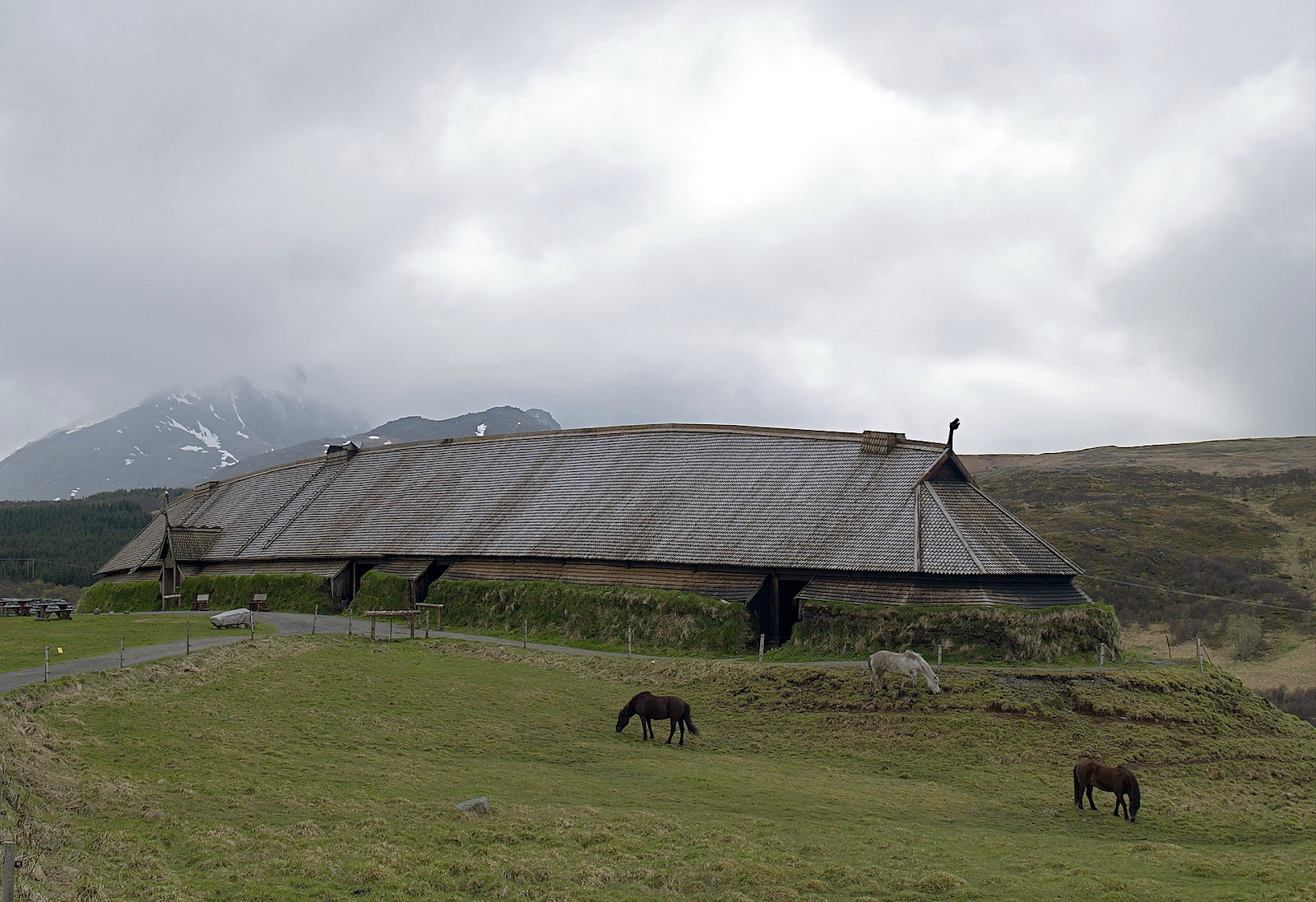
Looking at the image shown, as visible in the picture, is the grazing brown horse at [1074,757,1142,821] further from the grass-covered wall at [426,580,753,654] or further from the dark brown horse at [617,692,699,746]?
the grass-covered wall at [426,580,753,654]

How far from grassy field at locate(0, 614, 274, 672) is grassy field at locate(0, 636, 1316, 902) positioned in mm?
3931

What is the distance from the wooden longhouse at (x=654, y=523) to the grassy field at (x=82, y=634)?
34.9ft

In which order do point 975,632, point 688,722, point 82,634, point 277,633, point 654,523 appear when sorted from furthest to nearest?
point 654,523, point 277,633, point 975,632, point 82,634, point 688,722

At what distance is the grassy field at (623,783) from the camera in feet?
44.7

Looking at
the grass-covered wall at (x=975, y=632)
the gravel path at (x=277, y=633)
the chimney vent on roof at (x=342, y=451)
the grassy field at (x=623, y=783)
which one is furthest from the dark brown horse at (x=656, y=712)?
the chimney vent on roof at (x=342, y=451)

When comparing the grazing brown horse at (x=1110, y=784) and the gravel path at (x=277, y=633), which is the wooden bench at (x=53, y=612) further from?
the grazing brown horse at (x=1110, y=784)

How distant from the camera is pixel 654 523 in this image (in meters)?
45.6

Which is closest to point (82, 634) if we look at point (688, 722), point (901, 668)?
point (688, 722)

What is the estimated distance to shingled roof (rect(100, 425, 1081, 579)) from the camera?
1559 inches

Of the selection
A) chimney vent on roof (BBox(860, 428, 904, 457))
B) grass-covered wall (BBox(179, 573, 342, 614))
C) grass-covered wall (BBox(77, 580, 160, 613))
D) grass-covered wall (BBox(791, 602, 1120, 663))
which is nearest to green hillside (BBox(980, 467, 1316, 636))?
chimney vent on roof (BBox(860, 428, 904, 457))

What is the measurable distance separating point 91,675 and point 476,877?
15980 millimetres

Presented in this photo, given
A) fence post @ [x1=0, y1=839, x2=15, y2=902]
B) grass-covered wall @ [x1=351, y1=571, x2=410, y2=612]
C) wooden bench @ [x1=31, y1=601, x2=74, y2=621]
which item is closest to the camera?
fence post @ [x1=0, y1=839, x2=15, y2=902]

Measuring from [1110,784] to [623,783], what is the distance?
10359mm

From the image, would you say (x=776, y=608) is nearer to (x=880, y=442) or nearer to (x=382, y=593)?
(x=880, y=442)
